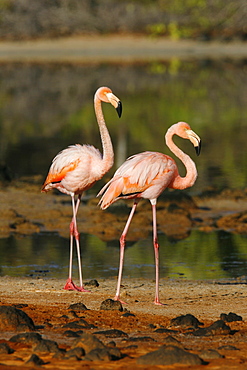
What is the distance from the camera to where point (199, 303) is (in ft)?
23.4

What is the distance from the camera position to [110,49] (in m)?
52.6

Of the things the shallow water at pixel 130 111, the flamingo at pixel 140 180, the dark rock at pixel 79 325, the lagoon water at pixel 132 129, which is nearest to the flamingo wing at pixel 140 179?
the flamingo at pixel 140 180

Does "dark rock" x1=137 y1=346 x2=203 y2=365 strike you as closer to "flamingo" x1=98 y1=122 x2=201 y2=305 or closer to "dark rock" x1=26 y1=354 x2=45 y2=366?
"dark rock" x1=26 y1=354 x2=45 y2=366

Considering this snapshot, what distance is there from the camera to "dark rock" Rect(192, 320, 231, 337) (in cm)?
582

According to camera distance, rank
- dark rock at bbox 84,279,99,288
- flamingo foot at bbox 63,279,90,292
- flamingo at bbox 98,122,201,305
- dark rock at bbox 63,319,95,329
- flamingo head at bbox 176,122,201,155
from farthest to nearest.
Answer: dark rock at bbox 84,279,99,288 → flamingo foot at bbox 63,279,90,292 → flamingo head at bbox 176,122,201,155 → flamingo at bbox 98,122,201,305 → dark rock at bbox 63,319,95,329

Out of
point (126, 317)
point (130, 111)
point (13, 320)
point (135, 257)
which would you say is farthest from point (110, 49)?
point (13, 320)

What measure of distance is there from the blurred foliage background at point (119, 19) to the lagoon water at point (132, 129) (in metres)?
3.16

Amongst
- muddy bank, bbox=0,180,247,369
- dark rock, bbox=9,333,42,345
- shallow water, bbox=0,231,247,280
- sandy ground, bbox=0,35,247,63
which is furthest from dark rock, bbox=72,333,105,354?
sandy ground, bbox=0,35,247,63

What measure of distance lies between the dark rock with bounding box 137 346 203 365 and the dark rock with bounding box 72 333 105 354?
0.32 meters

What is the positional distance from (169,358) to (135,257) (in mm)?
4646

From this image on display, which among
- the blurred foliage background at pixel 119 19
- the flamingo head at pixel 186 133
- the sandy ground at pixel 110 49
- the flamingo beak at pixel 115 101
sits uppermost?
the blurred foliage background at pixel 119 19

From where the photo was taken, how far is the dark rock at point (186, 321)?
603 cm

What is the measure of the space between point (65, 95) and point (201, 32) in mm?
24232

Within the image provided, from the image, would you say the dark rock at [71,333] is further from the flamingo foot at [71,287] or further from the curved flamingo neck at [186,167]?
the curved flamingo neck at [186,167]
